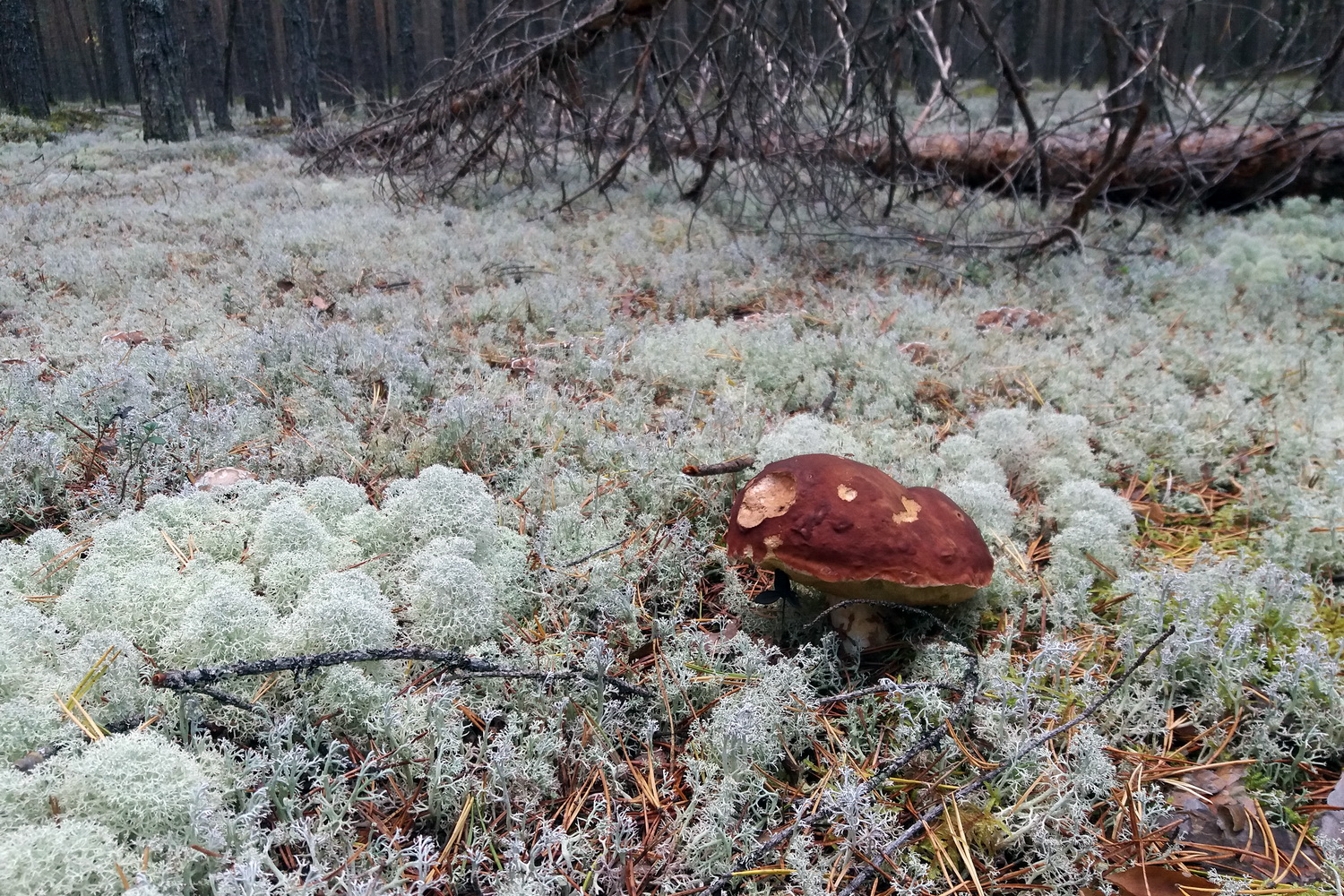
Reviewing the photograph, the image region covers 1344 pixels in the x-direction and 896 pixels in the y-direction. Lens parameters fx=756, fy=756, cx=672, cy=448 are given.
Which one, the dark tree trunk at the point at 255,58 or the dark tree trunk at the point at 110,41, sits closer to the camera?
the dark tree trunk at the point at 110,41

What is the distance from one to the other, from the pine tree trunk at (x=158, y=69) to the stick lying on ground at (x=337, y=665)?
13553mm

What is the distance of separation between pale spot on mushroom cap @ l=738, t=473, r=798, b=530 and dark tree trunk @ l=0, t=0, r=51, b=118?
16.1m

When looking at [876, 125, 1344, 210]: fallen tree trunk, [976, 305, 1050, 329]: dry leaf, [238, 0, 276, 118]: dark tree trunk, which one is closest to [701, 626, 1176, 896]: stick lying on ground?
[976, 305, 1050, 329]: dry leaf

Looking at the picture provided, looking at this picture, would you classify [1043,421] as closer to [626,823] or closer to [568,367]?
[568,367]

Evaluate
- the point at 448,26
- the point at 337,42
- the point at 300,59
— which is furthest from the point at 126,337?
the point at 337,42

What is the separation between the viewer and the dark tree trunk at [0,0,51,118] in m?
12.1

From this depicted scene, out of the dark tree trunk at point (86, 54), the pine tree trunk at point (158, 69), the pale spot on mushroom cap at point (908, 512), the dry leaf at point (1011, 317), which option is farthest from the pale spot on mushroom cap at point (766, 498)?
the dark tree trunk at point (86, 54)

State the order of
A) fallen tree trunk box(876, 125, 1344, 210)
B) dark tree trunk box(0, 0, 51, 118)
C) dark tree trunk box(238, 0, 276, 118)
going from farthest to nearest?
dark tree trunk box(238, 0, 276, 118)
dark tree trunk box(0, 0, 51, 118)
fallen tree trunk box(876, 125, 1344, 210)

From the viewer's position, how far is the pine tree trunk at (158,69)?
11195mm

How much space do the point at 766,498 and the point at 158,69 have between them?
13942 millimetres

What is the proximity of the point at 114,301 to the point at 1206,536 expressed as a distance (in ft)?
17.7

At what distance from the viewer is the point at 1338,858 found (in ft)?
4.56

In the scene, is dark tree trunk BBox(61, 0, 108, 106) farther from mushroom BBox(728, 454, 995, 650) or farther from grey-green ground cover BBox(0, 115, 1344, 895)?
mushroom BBox(728, 454, 995, 650)

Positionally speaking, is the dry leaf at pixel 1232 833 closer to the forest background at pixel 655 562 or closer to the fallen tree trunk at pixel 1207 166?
the forest background at pixel 655 562
